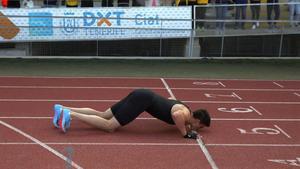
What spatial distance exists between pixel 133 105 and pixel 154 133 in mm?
636

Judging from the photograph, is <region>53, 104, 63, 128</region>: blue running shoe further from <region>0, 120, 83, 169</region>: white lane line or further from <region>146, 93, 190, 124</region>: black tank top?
<region>146, 93, 190, 124</region>: black tank top

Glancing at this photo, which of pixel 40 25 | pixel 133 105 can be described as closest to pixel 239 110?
pixel 133 105

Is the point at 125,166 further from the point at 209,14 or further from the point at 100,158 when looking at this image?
the point at 209,14

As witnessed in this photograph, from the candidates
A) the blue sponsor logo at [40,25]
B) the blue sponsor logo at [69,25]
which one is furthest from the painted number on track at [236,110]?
the blue sponsor logo at [40,25]

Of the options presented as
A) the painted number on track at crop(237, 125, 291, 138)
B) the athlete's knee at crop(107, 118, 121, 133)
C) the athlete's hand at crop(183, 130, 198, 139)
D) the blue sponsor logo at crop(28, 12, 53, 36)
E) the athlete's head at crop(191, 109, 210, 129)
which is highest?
the blue sponsor logo at crop(28, 12, 53, 36)

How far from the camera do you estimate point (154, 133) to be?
8109 mm

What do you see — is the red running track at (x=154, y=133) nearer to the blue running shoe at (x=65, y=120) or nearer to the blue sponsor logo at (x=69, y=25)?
the blue running shoe at (x=65, y=120)

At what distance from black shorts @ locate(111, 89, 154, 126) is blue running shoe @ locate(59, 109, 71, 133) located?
74cm

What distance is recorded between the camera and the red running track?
6777 mm

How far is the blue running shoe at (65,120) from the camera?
306 inches

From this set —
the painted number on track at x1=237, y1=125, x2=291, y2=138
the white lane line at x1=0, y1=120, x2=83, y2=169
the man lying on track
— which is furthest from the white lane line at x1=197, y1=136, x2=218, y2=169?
the white lane line at x1=0, y1=120, x2=83, y2=169

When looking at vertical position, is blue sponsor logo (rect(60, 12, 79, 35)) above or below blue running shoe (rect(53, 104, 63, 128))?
above

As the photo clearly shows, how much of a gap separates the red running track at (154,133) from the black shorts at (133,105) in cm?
29

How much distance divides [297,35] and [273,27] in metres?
0.89
